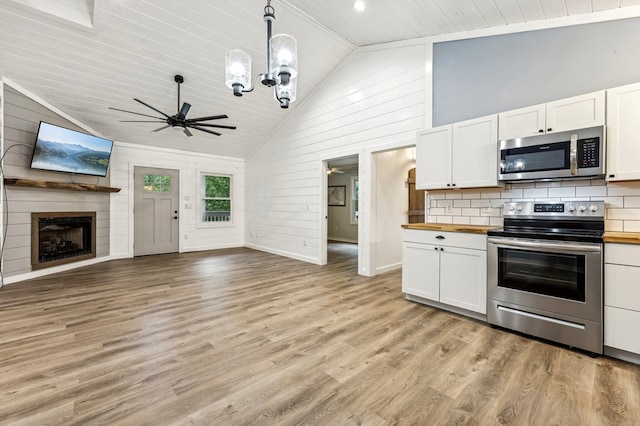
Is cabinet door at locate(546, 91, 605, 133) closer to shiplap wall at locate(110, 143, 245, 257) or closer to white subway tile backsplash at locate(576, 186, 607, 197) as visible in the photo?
white subway tile backsplash at locate(576, 186, 607, 197)

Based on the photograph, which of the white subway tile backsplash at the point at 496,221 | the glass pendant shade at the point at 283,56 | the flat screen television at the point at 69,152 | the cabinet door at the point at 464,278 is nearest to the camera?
the glass pendant shade at the point at 283,56

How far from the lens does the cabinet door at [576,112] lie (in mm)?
2311

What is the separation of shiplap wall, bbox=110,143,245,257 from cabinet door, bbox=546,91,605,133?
6464 millimetres

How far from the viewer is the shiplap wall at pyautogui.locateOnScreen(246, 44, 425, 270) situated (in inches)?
161

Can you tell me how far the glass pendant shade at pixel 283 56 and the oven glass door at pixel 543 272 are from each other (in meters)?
2.45

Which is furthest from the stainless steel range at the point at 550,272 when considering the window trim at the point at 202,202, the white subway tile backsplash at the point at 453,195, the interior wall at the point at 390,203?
the window trim at the point at 202,202

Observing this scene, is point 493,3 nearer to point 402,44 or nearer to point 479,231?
point 402,44

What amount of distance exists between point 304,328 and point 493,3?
3.72 meters

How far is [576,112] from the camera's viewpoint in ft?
7.93

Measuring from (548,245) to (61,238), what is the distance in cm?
732

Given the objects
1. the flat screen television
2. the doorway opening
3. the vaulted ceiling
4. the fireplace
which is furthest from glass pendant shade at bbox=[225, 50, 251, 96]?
the doorway opening

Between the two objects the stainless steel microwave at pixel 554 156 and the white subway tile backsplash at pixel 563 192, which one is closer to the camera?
the stainless steel microwave at pixel 554 156

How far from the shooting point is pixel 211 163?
754 centimetres

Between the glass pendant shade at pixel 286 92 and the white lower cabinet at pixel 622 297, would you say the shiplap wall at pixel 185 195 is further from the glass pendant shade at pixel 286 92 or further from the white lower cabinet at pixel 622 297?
the white lower cabinet at pixel 622 297
